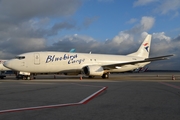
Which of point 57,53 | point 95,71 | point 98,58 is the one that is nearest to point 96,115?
point 95,71

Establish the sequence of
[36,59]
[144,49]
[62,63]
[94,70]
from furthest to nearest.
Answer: [144,49] < [62,63] < [94,70] < [36,59]

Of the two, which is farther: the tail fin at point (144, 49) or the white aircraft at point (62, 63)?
the tail fin at point (144, 49)

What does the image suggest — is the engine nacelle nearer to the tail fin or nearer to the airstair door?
the airstair door

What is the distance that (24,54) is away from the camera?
26.1 metres

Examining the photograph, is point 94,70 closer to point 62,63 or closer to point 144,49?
point 62,63

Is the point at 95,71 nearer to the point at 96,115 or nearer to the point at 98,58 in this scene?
the point at 98,58

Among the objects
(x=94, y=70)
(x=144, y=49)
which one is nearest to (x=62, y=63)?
(x=94, y=70)

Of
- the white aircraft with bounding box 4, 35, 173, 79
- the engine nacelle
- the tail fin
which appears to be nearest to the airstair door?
the white aircraft with bounding box 4, 35, 173, 79

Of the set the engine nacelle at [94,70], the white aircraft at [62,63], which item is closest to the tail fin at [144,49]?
the white aircraft at [62,63]

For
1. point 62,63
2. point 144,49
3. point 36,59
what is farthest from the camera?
A: point 144,49

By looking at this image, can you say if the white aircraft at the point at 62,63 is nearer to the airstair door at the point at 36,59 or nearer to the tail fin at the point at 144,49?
the airstair door at the point at 36,59

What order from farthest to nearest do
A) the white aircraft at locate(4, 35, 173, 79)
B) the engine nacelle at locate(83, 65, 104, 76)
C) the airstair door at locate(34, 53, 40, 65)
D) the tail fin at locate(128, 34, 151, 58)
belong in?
the tail fin at locate(128, 34, 151, 58) < the engine nacelle at locate(83, 65, 104, 76) < the airstair door at locate(34, 53, 40, 65) < the white aircraft at locate(4, 35, 173, 79)

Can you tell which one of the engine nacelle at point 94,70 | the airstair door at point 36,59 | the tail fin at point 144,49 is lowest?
the engine nacelle at point 94,70

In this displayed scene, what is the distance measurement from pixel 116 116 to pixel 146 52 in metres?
31.7
